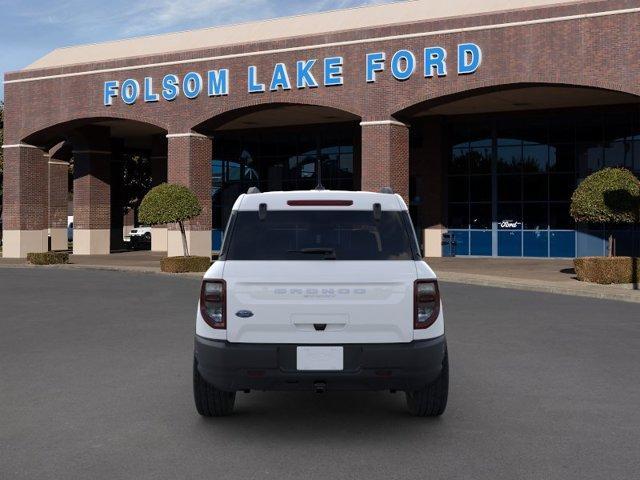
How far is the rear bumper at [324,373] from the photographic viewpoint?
19.3 feet

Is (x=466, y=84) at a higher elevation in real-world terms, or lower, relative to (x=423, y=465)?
higher

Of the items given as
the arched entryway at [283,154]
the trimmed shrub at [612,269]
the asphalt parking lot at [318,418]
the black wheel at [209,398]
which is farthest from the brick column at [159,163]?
the black wheel at [209,398]

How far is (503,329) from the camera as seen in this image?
12.6 m

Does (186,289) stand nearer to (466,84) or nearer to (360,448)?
(466,84)

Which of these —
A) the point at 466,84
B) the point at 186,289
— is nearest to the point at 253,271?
the point at 186,289

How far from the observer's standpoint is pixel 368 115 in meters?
30.0

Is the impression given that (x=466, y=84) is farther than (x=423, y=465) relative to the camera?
Yes

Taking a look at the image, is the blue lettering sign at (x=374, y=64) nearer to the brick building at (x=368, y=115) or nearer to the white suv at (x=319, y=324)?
the brick building at (x=368, y=115)

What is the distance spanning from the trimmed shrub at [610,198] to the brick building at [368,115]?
417 cm

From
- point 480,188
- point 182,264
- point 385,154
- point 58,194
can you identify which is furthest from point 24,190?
point 480,188

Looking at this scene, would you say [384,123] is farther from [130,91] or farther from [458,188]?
[130,91]

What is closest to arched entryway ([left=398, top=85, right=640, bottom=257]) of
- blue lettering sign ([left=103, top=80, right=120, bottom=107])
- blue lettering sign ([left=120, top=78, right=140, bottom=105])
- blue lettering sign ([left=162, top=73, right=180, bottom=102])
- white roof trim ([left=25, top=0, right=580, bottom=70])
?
white roof trim ([left=25, top=0, right=580, bottom=70])

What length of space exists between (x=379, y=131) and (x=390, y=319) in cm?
2429

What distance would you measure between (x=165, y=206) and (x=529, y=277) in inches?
515
